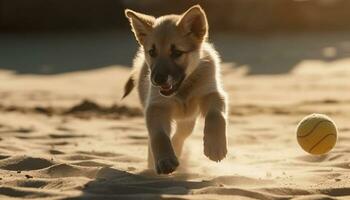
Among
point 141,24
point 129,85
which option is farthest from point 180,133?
point 141,24

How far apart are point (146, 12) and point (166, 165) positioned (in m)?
20.6

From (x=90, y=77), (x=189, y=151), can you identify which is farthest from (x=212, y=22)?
(x=189, y=151)

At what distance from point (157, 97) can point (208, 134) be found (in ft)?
2.29

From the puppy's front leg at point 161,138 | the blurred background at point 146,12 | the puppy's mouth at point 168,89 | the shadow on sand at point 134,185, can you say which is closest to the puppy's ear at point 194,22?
the puppy's mouth at point 168,89

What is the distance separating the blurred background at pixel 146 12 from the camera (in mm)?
19766

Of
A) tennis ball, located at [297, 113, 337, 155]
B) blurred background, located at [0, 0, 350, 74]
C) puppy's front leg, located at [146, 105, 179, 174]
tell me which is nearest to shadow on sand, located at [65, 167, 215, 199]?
puppy's front leg, located at [146, 105, 179, 174]

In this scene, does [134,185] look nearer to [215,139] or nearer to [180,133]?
[215,139]

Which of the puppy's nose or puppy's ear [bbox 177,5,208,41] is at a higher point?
puppy's ear [bbox 177,5,208,41]

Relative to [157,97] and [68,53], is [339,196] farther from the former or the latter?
[68,53]

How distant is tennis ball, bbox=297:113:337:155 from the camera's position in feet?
18.3

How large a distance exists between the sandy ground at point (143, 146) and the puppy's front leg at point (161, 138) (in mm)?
135

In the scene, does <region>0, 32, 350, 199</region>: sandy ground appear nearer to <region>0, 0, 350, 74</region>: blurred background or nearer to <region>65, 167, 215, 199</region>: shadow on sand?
<region>65, 167, 215, 199</region>: shadow on sand

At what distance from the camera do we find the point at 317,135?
220 inches

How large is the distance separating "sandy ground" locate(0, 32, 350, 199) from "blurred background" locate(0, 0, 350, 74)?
578 centimetres
